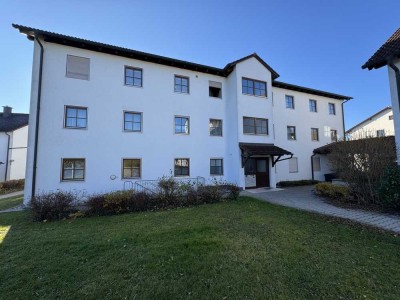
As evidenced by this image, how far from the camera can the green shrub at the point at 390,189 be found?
7.75m

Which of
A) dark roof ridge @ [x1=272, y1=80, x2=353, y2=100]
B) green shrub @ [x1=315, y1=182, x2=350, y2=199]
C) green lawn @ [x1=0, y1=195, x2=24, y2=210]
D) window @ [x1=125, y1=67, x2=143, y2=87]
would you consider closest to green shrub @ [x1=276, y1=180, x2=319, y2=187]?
green shrub @ [x1=315, y1=182, x2=350, y2=199]

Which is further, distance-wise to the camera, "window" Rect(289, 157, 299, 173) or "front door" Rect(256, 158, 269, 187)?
"window" Rect(289, 157, 299, 173)

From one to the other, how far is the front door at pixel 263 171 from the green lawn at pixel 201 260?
29.2 feet

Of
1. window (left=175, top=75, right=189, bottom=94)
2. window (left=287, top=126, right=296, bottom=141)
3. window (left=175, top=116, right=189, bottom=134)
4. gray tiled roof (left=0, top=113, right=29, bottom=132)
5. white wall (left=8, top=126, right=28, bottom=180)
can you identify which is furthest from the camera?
gray tiled roof (left=0, top=113, right=29, bottom=132)

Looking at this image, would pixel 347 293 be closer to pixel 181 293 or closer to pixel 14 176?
pixel 181 293

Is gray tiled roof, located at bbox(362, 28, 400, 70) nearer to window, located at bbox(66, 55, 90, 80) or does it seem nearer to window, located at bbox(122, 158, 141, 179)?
window, located at bbox(122, 158, 141, 179)

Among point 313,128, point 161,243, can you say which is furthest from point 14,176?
point 313,128

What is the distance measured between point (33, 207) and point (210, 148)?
35.5 ft

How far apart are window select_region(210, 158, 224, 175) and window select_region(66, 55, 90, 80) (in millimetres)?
10183

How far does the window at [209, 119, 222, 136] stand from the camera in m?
15.8

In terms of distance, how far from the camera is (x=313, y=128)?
20.5 meters

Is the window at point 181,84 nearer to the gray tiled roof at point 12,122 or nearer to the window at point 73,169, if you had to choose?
the window at point 73,169

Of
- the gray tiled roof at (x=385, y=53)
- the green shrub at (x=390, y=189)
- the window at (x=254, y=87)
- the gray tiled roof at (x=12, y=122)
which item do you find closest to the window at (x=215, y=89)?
the window at (x=254, y=87)

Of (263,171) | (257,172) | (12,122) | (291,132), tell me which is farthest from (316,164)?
(12,122)
